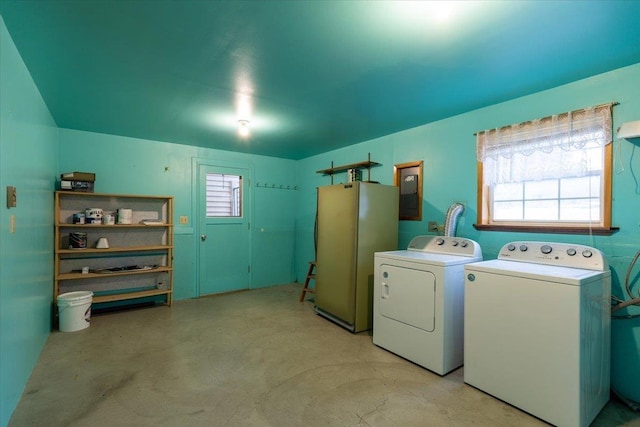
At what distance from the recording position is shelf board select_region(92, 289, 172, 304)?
3765 millimetres

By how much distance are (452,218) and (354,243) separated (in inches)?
40.1

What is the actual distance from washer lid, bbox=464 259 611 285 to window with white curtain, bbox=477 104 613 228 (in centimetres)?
47

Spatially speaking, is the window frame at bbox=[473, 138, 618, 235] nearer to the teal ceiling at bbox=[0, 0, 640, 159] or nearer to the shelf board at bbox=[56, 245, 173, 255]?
the teal ceiling at bbox=[0, 0, 640, 159]

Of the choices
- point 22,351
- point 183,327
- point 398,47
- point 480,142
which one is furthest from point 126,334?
point 480,142

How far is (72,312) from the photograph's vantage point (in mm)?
3324

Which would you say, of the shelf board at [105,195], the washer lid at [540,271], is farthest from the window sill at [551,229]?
the shelf board at [105,195]

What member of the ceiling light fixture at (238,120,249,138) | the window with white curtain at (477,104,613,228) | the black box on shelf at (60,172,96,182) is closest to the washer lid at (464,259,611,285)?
the window with white curtain at (477,104,613,228)

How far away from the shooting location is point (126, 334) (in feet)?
A: 10.7

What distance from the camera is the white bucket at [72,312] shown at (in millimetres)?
3297

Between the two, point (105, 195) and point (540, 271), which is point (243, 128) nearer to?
point (105, 195)

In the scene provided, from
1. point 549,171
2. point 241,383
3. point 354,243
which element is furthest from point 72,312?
point 549,171

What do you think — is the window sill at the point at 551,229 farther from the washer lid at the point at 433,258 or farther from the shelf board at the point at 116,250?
the shelf board at the point at 116,250

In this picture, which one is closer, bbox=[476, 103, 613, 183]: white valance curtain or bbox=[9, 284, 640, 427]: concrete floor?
bbox=[9, 284, 640, 427]: concrete floor

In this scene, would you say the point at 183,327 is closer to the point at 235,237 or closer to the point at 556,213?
the point at 235,237
